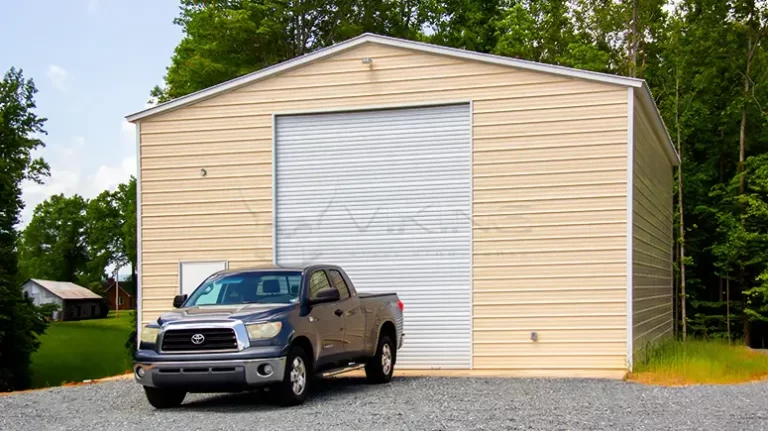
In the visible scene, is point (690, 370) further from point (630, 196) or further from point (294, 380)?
point (294, 380)

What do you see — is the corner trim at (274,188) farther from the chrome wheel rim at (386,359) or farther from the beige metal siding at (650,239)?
the beige metal siding at (650,239)

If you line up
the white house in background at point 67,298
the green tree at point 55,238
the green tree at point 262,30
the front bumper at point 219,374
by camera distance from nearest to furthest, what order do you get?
the front bumper at point 219,374, the green tree at point 262,30, the white house in background at point 67,298, the green tree at point 55,238

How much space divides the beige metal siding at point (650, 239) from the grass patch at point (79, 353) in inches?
654

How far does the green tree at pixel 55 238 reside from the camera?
109m

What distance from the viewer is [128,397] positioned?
44.3 ft

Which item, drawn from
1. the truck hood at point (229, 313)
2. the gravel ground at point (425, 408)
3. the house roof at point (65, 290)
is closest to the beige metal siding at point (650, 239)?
the gravel ground at point (425, 408)

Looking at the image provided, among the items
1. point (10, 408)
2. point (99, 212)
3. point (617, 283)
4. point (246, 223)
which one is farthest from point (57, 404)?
point (99, 212)

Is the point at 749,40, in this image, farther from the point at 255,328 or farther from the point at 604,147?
the point at 255,328

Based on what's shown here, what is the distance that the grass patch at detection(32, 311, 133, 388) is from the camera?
45516 millimetres

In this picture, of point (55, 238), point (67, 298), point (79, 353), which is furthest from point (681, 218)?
point (55, 238)

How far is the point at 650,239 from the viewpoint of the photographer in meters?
20.2

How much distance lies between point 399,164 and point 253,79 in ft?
10.7

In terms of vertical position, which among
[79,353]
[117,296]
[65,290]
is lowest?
[79,353]

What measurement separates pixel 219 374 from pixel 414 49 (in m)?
8.37
